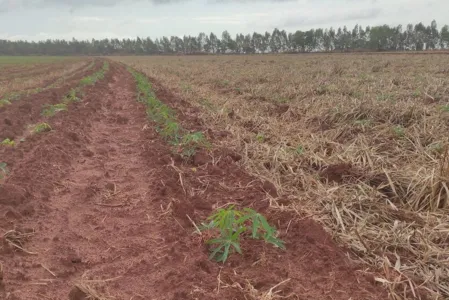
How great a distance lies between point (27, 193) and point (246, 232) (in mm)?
2765

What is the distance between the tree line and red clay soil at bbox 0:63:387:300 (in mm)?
86251

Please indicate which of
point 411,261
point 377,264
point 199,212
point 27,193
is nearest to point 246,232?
point 199,212

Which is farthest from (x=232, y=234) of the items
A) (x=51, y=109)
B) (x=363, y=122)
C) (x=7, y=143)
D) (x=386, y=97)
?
(x=51, y=109)

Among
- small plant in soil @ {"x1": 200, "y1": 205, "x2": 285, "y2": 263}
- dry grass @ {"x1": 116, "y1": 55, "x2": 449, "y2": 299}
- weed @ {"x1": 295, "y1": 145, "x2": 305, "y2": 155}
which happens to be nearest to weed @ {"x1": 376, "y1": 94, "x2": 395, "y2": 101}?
dry grass @ {"x1": 116, "y1": 55, "x2": 449, "y2": 299}

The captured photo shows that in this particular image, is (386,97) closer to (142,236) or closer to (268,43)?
(142,236)

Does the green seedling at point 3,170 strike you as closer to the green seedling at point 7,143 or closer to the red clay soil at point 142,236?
the red clay soil at point 142,236

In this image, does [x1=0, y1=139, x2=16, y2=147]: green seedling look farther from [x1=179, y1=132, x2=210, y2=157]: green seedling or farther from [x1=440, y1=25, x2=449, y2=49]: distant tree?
[x1=440, y1=25, x2=449, y2=49]: distant tree

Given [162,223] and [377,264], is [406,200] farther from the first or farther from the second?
[162,223]

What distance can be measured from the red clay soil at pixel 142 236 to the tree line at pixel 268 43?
283 ft

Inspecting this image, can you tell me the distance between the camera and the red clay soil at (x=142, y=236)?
277cm

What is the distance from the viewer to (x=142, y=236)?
3650mm

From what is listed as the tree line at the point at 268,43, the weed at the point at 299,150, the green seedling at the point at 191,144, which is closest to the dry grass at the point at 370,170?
the weed at the point at 299,150

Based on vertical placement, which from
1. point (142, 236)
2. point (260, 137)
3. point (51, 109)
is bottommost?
point (142, 236)

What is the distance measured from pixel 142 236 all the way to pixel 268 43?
361ft
